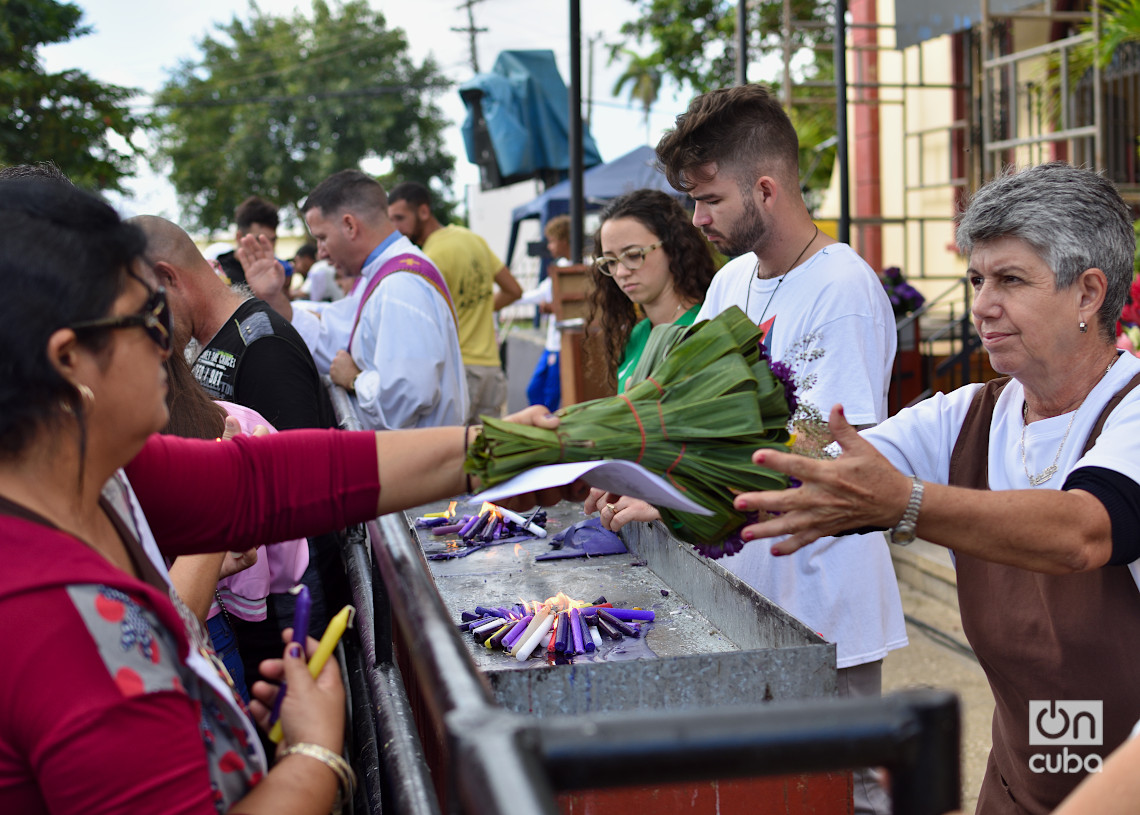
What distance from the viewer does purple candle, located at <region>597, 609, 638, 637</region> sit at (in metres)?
2.40

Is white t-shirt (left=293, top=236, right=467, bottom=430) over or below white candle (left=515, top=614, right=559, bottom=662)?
over

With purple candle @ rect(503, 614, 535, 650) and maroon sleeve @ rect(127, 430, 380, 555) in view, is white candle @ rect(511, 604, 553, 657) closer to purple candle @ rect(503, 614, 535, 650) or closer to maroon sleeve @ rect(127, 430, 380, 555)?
purple candle @ rect(503, 614, 535, 650)

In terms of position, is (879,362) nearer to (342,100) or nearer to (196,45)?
(342,100)

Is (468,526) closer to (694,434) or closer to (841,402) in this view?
(841,402)

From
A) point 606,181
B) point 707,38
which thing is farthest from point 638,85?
point 606,181

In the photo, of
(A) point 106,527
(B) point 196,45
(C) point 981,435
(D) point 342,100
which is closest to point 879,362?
(C) point 981,435

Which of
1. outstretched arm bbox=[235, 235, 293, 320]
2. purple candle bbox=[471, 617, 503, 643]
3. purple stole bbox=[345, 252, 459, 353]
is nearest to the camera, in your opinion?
purple candle bbox=[471, 617, 503, 643]

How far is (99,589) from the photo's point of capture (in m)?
1.13

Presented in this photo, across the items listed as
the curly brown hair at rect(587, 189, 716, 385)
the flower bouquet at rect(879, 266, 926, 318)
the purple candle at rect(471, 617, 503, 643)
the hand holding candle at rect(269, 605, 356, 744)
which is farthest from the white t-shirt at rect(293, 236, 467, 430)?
the flower bouquet at rect(879, 266, 926, 318)

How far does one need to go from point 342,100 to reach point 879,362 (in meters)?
38.8

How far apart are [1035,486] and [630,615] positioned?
1.00m

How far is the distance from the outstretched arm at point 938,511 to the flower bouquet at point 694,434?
105 millimetres

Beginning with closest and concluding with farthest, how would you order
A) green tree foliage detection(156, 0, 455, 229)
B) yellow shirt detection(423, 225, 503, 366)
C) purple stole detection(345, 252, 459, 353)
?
purple stole detection(345, 252, 459, 353) → yellow shirt detection(423, 225, 503, 366) → green tree foliage detection(156, 0, 455, 229)

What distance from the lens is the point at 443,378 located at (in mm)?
5043
